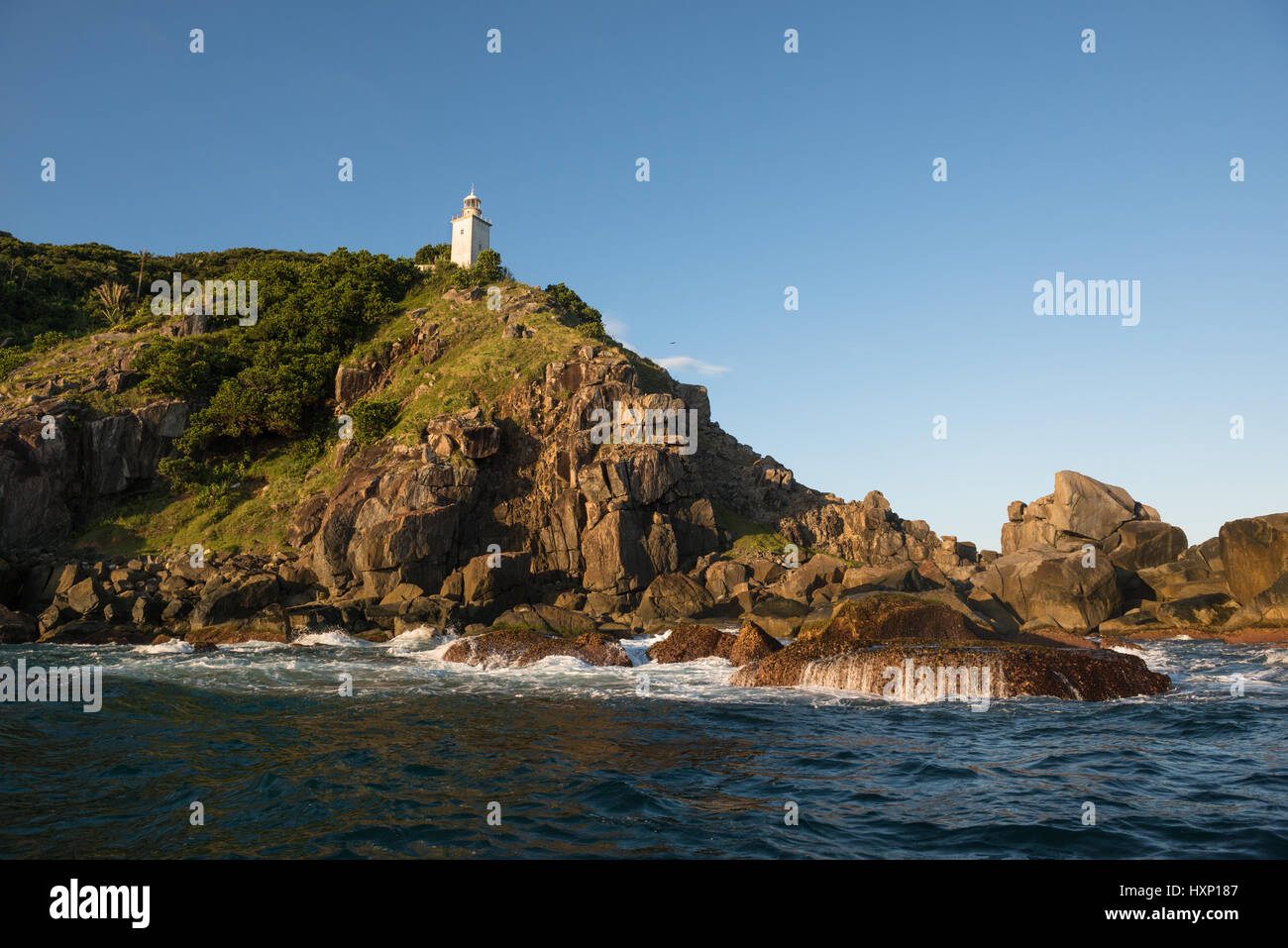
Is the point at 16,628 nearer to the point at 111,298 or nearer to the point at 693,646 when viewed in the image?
the point at 693,646

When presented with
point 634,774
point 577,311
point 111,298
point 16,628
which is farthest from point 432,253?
point 634,774

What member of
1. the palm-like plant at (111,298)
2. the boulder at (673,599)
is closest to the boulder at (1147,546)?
the boulder at (673,599)

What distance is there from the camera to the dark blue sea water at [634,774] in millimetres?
10977

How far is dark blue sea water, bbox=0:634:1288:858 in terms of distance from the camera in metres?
11.0

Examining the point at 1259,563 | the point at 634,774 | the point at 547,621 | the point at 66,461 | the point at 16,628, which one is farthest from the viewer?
Result: the point at 66,461

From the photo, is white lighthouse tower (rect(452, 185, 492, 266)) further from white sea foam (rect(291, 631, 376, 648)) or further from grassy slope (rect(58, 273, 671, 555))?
white sea foam (rect(291, 631, 376, 648))

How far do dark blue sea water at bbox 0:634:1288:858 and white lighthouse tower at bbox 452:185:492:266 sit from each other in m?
76.0

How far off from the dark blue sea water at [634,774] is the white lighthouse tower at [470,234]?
76.0 m

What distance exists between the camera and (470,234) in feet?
307

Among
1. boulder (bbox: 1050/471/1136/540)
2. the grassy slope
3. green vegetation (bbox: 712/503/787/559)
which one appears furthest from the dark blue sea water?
the grassy slope

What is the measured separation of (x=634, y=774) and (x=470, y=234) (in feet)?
292

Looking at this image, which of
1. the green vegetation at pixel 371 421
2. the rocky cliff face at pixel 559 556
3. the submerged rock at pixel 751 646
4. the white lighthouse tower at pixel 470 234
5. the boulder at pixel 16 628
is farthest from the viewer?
the white lighthouse tower at pixel 470 234

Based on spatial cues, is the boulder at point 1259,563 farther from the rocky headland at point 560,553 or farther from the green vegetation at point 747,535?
the green vegetation at point 747,535
